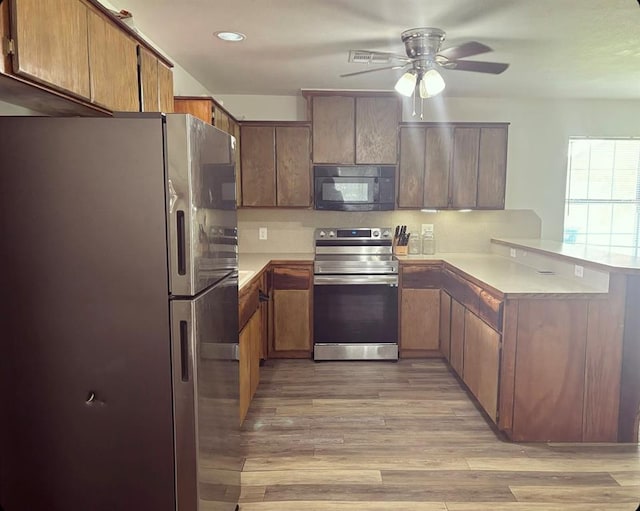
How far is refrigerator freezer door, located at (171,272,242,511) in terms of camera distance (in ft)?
4.84

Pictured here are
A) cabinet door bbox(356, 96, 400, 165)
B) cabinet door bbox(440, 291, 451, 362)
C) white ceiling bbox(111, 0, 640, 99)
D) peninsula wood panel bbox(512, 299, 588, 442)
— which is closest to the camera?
white ceiling bbox(111, 0, 640, 99)

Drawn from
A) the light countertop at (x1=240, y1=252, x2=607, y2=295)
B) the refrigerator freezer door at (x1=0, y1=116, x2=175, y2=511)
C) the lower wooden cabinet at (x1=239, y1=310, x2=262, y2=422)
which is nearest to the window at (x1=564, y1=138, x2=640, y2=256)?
the light countertop at (x1=240, y1=252, x2=607, y2=295)

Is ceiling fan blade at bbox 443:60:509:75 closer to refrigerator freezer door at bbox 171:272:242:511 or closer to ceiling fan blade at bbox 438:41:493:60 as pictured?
ceiling fan blade at bbox 438:41:493:60

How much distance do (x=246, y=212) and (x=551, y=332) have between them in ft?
9.90

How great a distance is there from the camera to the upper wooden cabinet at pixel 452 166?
4.17 metres

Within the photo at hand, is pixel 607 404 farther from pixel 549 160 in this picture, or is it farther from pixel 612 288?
pixel 549 160

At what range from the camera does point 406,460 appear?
2.48 m

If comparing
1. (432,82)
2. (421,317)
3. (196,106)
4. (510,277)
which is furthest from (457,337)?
(196,106)

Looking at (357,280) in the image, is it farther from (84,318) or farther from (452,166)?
(84,318)

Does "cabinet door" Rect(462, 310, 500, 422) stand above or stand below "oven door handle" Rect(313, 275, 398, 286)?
below

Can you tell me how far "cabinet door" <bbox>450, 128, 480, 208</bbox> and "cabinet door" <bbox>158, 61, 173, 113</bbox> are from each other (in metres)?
2.71

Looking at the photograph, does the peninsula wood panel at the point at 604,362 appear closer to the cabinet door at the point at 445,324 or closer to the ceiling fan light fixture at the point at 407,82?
the cabinet door at the point at 445,324

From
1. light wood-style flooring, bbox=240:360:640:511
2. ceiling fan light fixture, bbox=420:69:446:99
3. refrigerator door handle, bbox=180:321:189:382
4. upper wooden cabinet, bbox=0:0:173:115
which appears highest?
ceiling fan light fixture, bbox=420:69:446:99

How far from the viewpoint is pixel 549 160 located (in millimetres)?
4586
